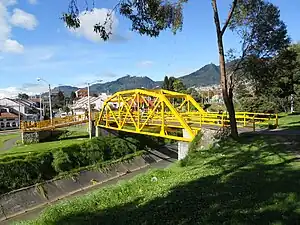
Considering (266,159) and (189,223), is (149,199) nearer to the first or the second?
(189,223)

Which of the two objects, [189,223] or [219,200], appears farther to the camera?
[219,200]

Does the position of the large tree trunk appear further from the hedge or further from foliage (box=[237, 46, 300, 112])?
the hedge

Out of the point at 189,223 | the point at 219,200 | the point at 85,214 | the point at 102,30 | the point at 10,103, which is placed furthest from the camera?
the point at 10,103

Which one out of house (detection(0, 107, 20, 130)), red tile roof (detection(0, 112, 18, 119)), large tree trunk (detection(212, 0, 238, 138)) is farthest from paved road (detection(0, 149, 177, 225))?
red tile roof (detection(0, 112, 18, 119))

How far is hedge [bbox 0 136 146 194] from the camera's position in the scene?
2311 centimetres

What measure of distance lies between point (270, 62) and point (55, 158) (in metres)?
18.5

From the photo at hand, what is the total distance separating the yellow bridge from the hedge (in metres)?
2.62

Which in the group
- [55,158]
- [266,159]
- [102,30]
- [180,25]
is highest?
[180,25]

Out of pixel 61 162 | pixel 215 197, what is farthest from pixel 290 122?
pixel 215 197

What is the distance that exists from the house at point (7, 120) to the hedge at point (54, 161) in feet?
128

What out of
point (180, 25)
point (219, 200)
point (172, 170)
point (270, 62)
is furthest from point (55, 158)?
point (219, 200)

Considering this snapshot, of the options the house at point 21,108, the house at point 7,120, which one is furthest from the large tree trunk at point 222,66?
the house at point 21,108

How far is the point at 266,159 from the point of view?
1273 cm

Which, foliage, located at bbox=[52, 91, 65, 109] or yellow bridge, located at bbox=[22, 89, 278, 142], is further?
foliage, located at bbox=[52, 91, 65, 109]
